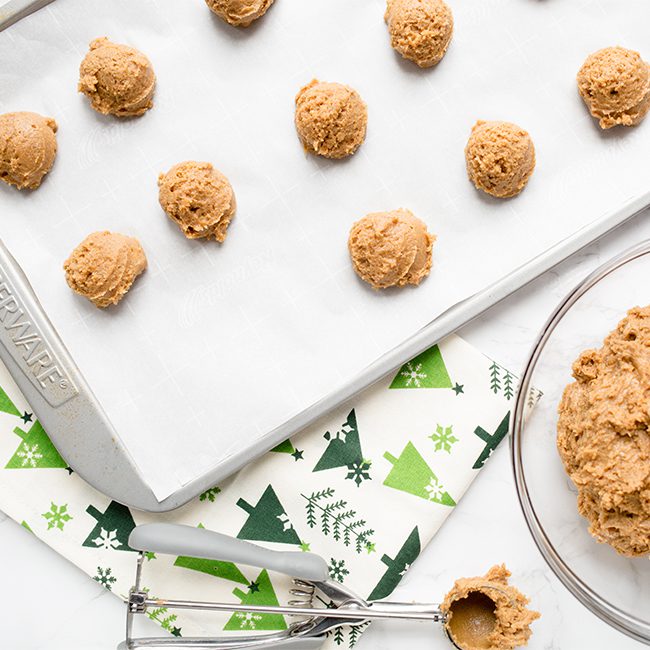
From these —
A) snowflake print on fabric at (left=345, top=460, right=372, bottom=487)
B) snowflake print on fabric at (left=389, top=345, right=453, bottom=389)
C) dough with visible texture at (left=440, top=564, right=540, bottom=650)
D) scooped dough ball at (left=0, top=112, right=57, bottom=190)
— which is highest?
scooped dough ball at (left=0, top=112, right=57, bottom=190)

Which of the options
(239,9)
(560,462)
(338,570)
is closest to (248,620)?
(338,570)

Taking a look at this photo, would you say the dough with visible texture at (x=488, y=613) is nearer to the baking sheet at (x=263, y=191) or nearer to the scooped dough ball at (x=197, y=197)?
the baking sheet at (x=263, y=191)

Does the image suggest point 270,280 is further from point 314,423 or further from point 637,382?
point 637,382

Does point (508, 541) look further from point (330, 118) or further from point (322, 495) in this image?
point (330, 118)

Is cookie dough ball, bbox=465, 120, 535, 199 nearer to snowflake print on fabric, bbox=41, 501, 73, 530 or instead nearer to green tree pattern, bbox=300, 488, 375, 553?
green tree pattern, bbox=300, 488, 375, 553

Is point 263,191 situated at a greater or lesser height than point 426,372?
greater

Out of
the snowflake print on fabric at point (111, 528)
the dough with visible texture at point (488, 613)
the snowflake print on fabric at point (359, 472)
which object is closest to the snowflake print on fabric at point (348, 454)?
the snowflake print on fabric at point (359, 472)

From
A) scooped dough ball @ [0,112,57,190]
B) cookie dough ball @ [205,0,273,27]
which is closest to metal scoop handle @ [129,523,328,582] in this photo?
scooped dough ball @ [0,112,57,190]

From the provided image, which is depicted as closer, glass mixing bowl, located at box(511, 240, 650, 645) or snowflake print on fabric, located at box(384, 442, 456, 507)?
glass mixing bowl, located at box(511, 240, 650, 645)
